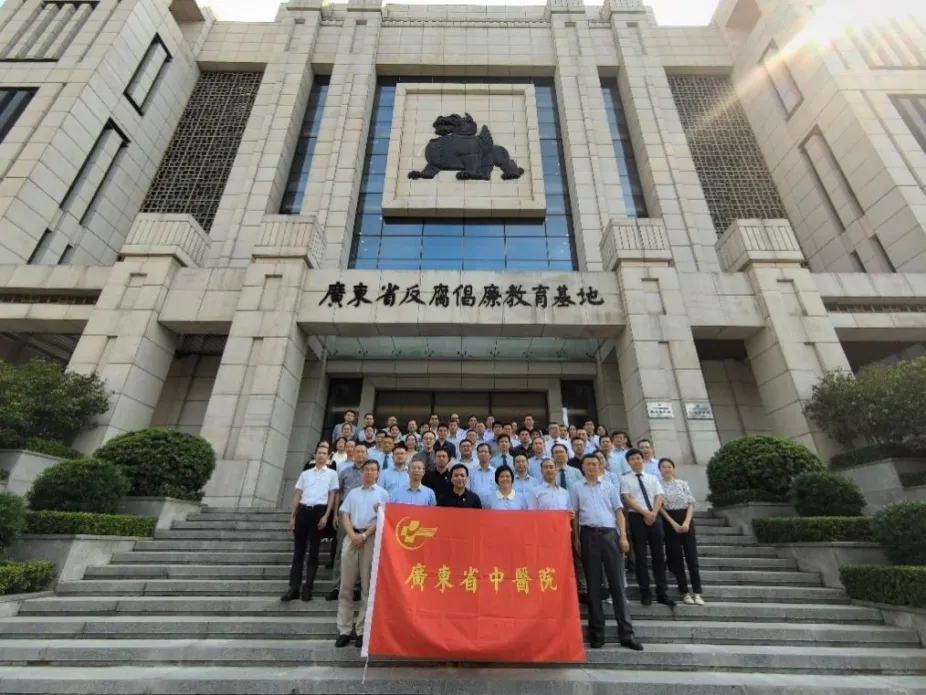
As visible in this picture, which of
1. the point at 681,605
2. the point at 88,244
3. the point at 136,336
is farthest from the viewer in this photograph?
the point at 88,244

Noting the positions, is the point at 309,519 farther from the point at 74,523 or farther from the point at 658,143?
the point at 658,143

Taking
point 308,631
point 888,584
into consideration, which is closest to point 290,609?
point 308,631

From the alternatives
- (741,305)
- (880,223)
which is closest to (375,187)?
(741,305)

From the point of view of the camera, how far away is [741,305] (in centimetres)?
1398

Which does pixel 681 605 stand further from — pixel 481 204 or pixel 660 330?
pixel 481 204

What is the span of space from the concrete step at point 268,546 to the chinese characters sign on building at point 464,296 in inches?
297

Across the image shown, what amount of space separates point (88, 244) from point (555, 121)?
20.7m

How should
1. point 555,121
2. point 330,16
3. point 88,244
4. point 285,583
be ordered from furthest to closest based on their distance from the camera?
point 330,16 < point 555,121 < point 88,244 < point 285,583

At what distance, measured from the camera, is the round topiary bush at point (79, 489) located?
754 centimetres

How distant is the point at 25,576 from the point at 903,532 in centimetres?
1206

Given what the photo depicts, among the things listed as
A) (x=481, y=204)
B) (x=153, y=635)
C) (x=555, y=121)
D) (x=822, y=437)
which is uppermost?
(x=555, y=121)

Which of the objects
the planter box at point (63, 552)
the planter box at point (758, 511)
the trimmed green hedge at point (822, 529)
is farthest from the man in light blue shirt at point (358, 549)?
the planter box at point (758, 511)

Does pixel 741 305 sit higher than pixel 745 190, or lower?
lower

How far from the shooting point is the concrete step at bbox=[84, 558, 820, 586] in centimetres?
678
